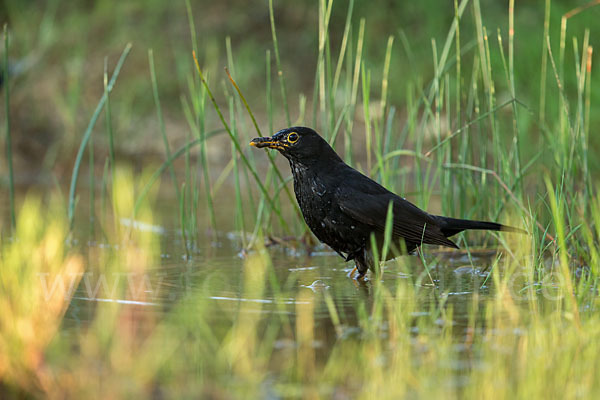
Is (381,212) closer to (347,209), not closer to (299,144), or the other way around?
(347,209)

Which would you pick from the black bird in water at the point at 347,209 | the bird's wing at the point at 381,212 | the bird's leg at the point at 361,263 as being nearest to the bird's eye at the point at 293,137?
the black bird in water at the point at 347,209

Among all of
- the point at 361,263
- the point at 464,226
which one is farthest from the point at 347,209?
the point at 464,226

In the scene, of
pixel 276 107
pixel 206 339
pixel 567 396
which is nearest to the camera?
pixel 567 396

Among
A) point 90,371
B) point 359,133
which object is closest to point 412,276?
point 90,371

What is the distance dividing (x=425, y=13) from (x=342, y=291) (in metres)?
7.52

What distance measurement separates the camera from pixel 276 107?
1079cm

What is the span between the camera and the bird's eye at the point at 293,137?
4.09 meters

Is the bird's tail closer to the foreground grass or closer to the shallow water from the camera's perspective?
the shallow water

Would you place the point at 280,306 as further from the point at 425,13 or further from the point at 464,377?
the point at 425,13

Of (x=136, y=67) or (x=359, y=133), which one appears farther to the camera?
(x=136, y=67)

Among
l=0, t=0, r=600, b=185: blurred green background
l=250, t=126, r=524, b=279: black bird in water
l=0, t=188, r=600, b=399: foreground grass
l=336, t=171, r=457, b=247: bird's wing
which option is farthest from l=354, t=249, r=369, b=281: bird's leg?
l=0, t=0, r=600, b=185: blurred green background

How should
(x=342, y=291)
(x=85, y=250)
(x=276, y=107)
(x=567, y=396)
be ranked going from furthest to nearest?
(x=276, y=107) → (x=85, y=250) → (x=342, y=291) → (x=567, y=396)

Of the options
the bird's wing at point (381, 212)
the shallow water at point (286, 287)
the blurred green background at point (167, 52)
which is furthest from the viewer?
the blurred green background at point (167, 52)

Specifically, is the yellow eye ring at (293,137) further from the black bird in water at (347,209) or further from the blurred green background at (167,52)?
the blurred green background at (167,52)
